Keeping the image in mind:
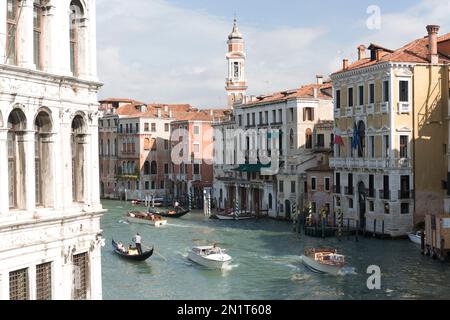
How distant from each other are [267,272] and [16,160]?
42.2 ft

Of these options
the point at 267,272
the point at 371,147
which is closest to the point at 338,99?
the point at 371,147

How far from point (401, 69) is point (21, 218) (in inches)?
815

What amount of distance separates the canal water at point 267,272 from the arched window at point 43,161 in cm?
853

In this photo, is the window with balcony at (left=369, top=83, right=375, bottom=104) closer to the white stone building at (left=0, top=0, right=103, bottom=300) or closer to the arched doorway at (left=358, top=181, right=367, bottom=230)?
the arched doorway at (left=358, top=181, right=367, bottom=230)

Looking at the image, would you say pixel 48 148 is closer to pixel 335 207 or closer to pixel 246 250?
pixel 246 250

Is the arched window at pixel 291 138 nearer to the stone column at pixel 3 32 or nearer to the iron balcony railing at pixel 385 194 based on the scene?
the iron balcony railing at pixel 385 194

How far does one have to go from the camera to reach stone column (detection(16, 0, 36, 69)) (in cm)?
754

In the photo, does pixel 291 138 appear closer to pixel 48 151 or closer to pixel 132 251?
pixel 132 251

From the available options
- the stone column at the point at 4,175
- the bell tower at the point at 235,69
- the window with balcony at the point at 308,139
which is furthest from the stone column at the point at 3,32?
the bell tower at the point at 235,69

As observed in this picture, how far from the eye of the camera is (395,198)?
26.1 m

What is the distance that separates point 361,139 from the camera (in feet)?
92.5

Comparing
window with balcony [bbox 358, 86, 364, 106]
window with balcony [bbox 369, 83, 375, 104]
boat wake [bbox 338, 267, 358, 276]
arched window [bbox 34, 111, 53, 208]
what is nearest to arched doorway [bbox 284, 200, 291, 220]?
window with balcony [bbox 358, 86, 364, 106]

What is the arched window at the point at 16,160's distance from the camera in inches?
296
